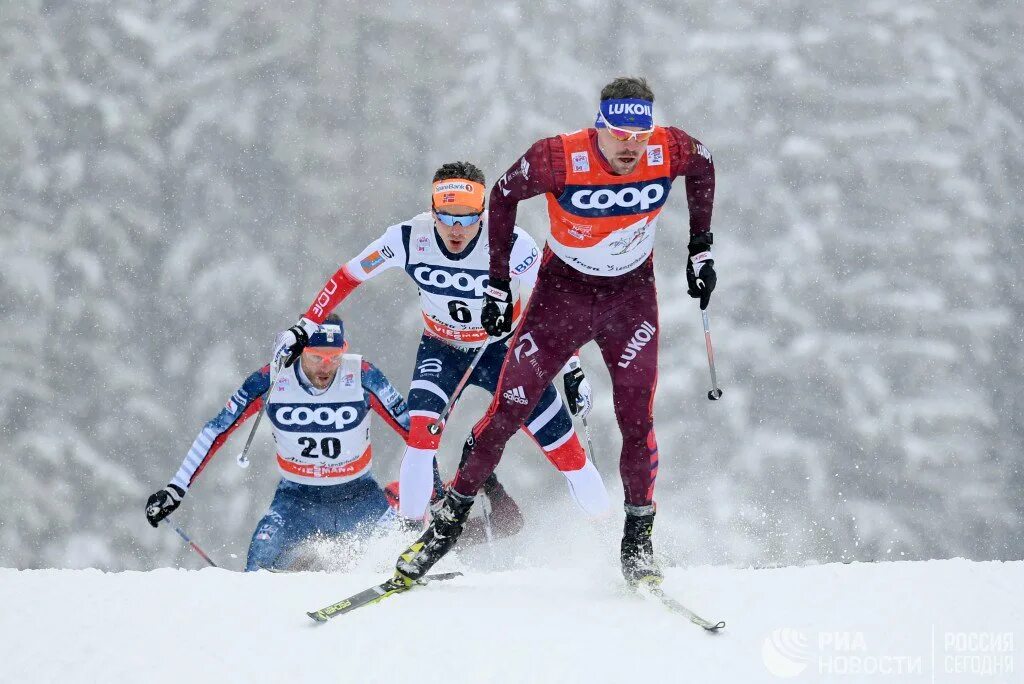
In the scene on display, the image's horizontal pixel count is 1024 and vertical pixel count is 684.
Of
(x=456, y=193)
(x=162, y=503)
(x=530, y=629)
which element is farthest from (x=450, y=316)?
(x=530, y=629)

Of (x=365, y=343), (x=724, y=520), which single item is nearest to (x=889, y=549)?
(x=724, y=520)

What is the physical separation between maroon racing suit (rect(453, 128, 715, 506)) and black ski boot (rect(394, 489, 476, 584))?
0.08 meters

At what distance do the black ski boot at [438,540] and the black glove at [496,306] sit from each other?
74 cm

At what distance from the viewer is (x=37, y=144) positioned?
63.8 ft

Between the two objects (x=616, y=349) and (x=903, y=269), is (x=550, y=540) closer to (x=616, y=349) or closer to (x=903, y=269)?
(x=616, y=349)

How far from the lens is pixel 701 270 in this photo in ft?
14.9

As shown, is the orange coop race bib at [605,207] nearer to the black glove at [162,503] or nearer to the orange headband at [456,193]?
the orange headband at [456,193]

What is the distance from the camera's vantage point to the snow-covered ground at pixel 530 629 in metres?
3.76

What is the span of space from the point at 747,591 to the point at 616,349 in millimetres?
1188

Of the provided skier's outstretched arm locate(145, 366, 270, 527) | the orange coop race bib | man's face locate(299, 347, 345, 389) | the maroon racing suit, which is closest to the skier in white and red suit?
man's face locate(299, 347, 345, 389)

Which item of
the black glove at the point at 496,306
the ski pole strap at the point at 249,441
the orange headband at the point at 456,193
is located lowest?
the ski pole strap at the point at 249,441

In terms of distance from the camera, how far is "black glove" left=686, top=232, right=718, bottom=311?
14.8ft

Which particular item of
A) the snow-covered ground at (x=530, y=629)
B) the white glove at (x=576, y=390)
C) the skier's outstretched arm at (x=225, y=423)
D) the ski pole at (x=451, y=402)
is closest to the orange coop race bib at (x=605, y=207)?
the ski pole at (x=451, y=402)

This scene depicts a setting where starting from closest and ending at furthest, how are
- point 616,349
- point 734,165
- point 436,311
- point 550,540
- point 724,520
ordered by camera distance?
1. point 616,349
2. point 436,311
3. point 550,540
4. point 724,520
5. point 734,165
